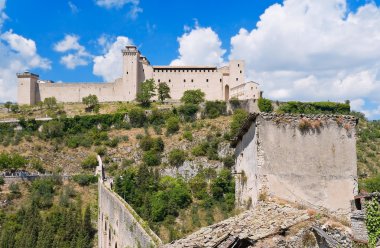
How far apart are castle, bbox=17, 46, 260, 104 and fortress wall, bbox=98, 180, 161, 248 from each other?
5581 cm

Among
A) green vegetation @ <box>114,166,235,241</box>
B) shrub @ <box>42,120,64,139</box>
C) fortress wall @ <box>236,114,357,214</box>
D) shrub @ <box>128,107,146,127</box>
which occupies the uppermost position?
shrub @ <box>128,107,146,127</box>

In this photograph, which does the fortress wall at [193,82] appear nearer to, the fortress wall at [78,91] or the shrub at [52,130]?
the fortress wall at [78,91]

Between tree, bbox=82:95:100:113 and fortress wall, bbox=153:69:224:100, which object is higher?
fortress wall, bbox=153:69:224:100

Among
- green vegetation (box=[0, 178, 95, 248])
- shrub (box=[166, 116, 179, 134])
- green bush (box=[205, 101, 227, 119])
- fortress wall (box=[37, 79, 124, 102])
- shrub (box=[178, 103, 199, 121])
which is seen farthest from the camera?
fortress wall (box=[37, 79, 124, 102])

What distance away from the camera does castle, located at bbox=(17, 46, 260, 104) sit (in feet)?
270

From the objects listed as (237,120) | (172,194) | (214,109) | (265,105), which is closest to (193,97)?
(214,109)

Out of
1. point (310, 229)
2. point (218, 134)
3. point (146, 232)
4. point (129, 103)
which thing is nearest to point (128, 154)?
point (218, 134)

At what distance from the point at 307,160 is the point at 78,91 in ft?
245

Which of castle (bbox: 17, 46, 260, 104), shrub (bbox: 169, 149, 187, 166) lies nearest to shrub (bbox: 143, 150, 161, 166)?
shrub (bbox: 169, 149, 187, 166)

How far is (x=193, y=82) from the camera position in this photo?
8394cm

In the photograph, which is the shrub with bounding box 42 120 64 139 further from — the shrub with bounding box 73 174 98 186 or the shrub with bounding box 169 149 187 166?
the shrub with bounding box 169 149 187 166

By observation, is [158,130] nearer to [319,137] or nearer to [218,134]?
[218,134]

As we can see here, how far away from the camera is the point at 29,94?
82.7 metres

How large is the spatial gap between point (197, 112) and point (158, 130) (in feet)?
22.2
